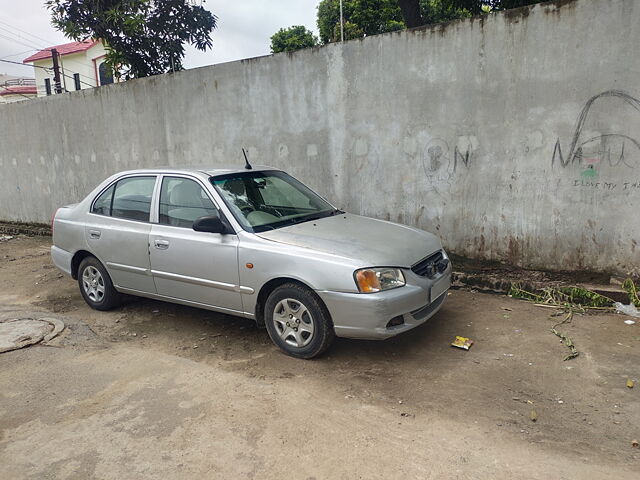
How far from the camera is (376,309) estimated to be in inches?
135

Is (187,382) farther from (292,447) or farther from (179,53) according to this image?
(179,53)

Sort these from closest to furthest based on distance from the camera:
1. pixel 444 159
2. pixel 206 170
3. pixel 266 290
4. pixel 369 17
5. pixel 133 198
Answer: pixel 266 290, pixel 206 170, pixel 133 198, pixel 444 159, pixel 369 17

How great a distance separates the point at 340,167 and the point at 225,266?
3.09m

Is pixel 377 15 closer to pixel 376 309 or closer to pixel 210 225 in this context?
pixel 210 225

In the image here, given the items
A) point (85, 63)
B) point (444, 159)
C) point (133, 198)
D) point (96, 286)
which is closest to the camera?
point (133, 198)

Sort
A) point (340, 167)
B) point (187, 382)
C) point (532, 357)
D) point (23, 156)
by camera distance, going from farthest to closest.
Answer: point (23, 156) → point (340, 167) → point (532, 357) → point (187, 382)

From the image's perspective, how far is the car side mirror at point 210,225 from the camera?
400 centimetres

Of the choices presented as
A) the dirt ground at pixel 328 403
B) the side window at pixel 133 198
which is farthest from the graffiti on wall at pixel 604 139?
the side window at pixel 133 198

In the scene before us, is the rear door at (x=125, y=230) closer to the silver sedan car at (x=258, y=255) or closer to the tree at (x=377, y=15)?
the silver sedan car at (x=258, y=255)

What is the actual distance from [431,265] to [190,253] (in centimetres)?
214

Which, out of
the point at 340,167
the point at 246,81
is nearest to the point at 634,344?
the point at 340,167

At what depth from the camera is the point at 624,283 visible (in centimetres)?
493

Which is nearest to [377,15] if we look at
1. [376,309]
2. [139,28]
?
[139,28]

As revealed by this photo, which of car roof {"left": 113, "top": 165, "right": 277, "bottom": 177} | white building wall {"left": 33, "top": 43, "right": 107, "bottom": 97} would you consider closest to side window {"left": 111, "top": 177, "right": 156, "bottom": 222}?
car roof {"left": 113, "top": 165, "right": 277, "bottom": 177}
